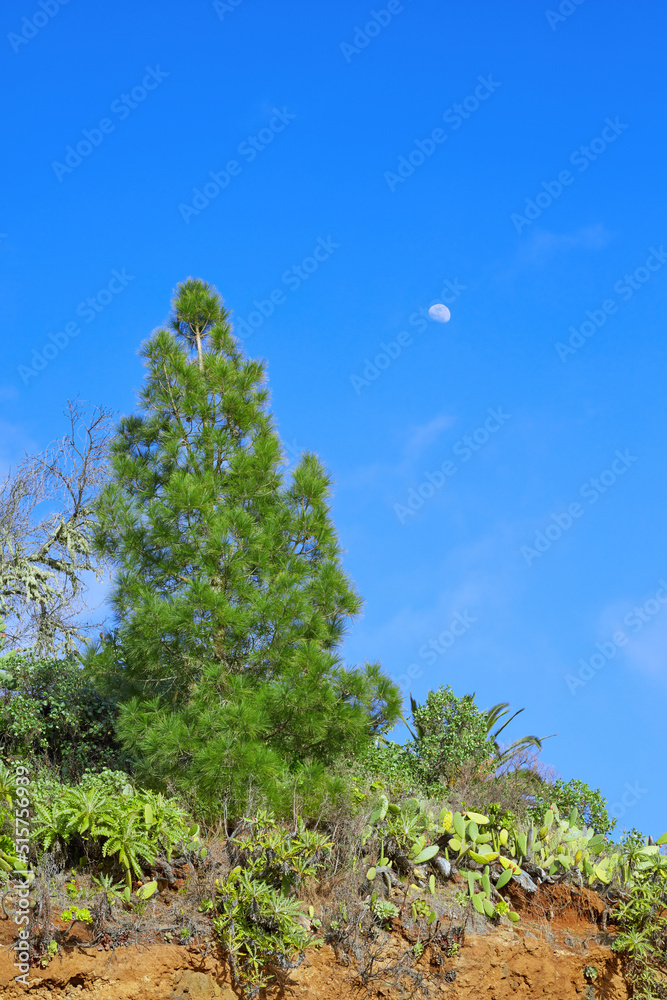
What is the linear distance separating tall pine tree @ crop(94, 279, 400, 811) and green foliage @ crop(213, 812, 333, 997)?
1323mm

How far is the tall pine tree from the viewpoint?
984cm

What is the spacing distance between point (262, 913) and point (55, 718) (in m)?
6.35

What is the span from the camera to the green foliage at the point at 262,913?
7.69m

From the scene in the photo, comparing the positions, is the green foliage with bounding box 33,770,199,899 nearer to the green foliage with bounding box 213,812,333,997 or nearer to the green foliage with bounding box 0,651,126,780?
the green foliage with bounding box 213,812,333,997

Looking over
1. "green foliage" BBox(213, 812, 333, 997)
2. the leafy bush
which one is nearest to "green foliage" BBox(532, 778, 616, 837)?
the leafy bush

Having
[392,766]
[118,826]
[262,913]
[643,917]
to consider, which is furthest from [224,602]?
[643,917]

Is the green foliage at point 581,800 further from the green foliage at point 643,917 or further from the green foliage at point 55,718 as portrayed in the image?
the green foliage at point 55,718

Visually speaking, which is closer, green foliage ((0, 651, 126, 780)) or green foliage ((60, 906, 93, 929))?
green foliage ((60, 906, 93, 929))

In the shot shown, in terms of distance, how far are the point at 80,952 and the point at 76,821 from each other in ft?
3.78

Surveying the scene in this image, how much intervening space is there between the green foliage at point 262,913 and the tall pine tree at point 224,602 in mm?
1323

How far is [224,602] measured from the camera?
10227mm

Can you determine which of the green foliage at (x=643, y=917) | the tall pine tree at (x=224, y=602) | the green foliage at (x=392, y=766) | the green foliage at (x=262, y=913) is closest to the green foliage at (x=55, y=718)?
the tall pine tree at (x=224, y=602)

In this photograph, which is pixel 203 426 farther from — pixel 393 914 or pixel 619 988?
pixel 619 988

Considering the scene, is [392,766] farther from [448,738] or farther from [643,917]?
[643,917]
